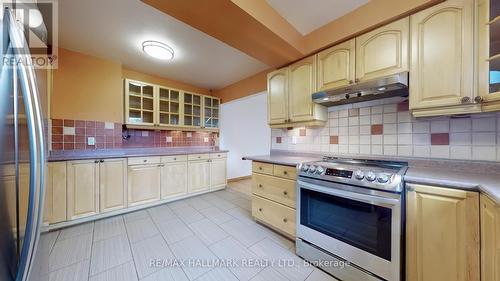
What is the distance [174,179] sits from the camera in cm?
302

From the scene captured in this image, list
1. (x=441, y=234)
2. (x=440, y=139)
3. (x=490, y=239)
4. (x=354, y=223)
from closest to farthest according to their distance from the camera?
(x=490, y=239) < (x=441, y=234) < (x=354, y=223) < (x=440, y=139)

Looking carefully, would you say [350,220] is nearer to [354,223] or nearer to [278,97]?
[354,223]

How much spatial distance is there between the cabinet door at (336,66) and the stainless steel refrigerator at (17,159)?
2.03 meters

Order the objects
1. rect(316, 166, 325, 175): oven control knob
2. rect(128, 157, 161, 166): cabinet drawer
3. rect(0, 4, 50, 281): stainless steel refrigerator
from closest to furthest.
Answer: rect(0, 4, 50, 281): stainless steel refrigerator, rect(316, 166, 325, 175): oven control knob, rect(128, 157, 161, 166): cabinet drawer

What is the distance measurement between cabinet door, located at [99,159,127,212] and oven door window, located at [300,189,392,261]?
245 centimetres

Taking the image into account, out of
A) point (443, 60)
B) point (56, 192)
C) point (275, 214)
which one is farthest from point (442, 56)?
point (56, 192)

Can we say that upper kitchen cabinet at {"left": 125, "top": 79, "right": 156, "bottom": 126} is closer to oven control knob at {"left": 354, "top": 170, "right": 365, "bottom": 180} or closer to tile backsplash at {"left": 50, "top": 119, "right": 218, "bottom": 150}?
tile backsplash at {"left": 50, "top": 119, "right": 218, "bottom": 150}

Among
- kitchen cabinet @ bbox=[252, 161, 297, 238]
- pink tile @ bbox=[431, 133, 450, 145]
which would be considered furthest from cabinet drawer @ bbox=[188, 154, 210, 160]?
pink tile @ bbox=[431, 133, 450, 145]

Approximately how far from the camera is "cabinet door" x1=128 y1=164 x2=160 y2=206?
259cm

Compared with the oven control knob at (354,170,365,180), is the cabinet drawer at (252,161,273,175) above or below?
below

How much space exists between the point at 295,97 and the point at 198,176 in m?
2.28

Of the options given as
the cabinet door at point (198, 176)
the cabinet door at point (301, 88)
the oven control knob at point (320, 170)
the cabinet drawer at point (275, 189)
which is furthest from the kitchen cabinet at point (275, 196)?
the cabinet door at point (198, 176)

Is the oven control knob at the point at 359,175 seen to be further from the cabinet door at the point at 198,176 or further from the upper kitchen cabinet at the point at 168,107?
the upper kitchen cabinet at the point at 168,107

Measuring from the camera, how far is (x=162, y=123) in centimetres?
330
